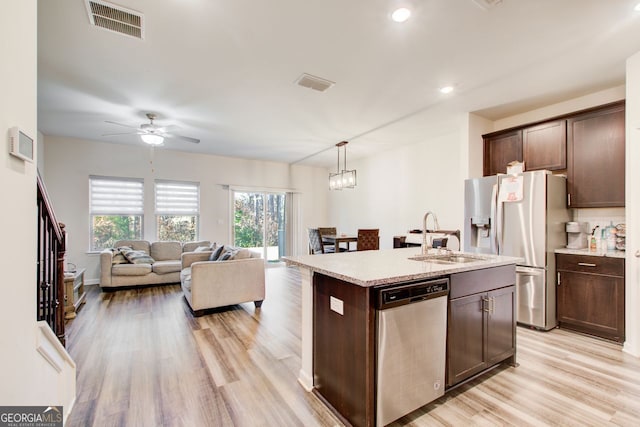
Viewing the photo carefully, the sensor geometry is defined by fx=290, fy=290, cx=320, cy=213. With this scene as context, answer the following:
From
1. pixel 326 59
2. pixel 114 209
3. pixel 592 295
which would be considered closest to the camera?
pixel 326 59

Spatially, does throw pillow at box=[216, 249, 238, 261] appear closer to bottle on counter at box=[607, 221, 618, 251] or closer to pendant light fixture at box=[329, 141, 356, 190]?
pendant light fixture at box=[329, 141, 356, 190]

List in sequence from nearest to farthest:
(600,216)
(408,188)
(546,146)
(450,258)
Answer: (450,258) < (600,216) < (546,146) < (408,188)

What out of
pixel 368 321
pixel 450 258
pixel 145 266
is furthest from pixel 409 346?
pixel 145 266

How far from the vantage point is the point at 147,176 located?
619cm

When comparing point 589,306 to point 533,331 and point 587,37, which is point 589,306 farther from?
point 587,37

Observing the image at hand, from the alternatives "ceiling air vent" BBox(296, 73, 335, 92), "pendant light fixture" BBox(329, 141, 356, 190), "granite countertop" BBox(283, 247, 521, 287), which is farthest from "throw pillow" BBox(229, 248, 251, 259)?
"ceiling air vent" BBox(296, 73, 335, 92)

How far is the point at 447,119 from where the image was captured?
4434 mm

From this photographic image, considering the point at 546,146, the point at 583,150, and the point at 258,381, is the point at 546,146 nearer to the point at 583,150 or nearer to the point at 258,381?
the point at 583,150

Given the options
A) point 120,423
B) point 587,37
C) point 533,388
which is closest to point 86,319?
point 120,423

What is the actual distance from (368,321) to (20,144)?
6.15 ft

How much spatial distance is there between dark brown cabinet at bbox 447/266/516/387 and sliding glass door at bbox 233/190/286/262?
580 centimetres

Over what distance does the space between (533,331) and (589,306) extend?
1.95 ft

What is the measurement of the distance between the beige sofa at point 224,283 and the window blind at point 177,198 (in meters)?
2.74

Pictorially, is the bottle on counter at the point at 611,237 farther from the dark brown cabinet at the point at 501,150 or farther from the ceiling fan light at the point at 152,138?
the ceiling fan light at the point at 152,138
